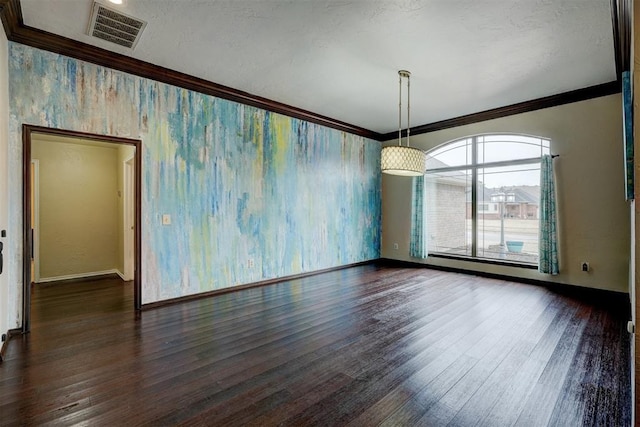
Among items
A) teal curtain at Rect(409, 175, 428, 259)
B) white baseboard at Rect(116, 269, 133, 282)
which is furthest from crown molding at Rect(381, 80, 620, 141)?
white baseboard at Rect(116, 269, 133, 282)

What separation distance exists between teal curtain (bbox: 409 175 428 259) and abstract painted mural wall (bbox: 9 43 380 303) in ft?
4.89

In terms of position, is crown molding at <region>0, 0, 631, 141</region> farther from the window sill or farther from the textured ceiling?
the window sill

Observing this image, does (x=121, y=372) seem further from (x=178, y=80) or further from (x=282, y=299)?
(x=178, y=80)

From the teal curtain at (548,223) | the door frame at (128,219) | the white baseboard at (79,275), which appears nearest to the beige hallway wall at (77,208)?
the white baseboard at (79,275)

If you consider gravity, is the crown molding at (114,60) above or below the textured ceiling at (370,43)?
below

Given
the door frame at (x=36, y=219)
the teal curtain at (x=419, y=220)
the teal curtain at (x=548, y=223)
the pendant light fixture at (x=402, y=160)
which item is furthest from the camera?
the teal curtain at (x=419, y=220)

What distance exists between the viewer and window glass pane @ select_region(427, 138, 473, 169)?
595 cm

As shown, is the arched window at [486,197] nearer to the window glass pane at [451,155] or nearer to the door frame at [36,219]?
the window glass pane at [451,155]

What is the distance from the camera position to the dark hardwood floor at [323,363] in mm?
1854

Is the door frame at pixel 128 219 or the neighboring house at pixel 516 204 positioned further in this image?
the door frame at pixel 128 219

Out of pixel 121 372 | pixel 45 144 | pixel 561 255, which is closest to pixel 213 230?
pixel 121 372

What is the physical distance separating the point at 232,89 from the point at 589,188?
5399 mm

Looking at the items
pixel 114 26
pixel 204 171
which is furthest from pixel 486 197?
pixel 114 26

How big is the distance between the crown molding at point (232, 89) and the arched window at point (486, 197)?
49cm
